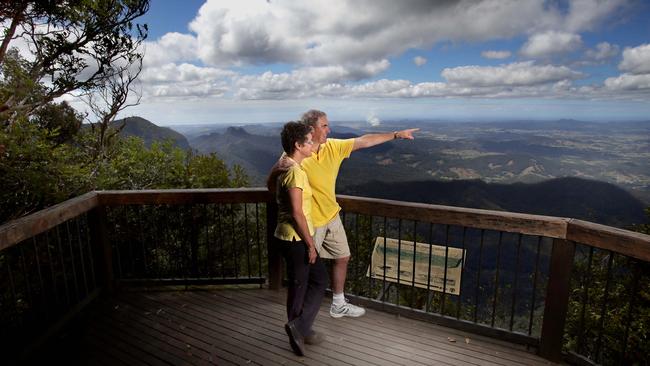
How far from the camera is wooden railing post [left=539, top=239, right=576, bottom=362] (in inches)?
96.5

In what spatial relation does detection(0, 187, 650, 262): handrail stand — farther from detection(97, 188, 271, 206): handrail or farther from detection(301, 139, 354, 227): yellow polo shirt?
detection(301, 139, 354, 227): yellow polo shirt

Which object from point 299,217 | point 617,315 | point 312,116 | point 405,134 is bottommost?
point 617,315

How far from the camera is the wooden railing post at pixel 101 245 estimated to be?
3.46m

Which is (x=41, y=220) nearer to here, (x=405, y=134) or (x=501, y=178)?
(x=405, y=134)

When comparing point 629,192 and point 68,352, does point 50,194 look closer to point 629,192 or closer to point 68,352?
point 68,352

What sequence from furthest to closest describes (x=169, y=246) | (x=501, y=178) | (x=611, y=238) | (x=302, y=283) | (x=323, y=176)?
(x=501, y=178) → (x=169, y=246) → (x=323, y=176) → (x=302, y=283) → (x=611, y=238)

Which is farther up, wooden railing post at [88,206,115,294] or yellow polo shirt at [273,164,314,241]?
yellow polo shirt at [273,164,314,241]

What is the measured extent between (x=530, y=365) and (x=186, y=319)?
8.95 ft

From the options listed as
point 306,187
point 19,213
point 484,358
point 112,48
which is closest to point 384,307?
point 484,358

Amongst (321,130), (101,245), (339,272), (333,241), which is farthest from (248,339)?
(101,245)

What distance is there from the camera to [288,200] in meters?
2.25

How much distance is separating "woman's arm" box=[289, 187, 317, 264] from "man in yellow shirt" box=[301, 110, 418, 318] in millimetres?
→ 383

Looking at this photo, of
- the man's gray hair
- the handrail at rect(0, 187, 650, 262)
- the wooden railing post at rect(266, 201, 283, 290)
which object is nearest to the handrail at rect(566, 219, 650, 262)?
the handrail at rect(0, 187, 650, 262)

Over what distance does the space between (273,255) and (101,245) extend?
169cm
